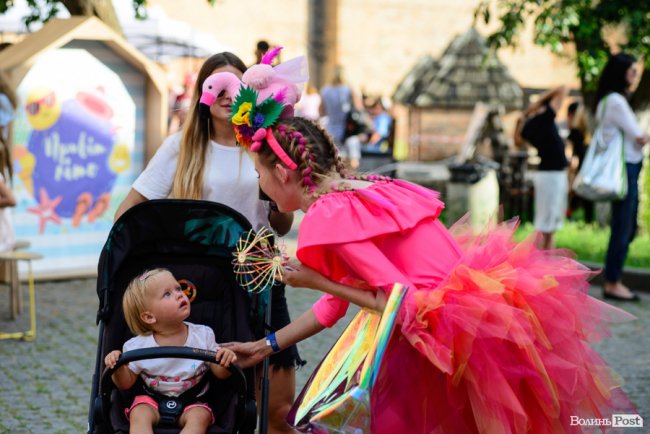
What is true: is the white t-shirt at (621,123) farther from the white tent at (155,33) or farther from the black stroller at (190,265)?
the white tent at (155,33)

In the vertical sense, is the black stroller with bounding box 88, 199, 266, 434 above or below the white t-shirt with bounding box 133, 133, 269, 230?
below

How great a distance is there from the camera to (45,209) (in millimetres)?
10555

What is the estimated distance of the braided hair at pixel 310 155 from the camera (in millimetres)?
3709

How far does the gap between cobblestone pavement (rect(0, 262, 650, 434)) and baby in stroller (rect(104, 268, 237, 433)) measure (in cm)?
197

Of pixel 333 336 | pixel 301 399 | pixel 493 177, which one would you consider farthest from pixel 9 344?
pixel 493 177

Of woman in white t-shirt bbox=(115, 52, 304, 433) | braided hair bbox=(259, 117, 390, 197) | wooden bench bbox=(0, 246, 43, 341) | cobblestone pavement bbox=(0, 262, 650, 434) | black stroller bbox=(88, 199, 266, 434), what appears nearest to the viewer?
braided hair bbox=(259, 117, 390, 197)

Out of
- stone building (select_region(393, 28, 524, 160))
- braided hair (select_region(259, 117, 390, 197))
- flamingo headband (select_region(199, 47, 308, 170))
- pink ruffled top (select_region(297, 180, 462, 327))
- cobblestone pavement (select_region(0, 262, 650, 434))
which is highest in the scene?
flamingo headband (select_region(199, 47, 308, 170))

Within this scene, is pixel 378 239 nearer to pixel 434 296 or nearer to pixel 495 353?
pixel 434 296

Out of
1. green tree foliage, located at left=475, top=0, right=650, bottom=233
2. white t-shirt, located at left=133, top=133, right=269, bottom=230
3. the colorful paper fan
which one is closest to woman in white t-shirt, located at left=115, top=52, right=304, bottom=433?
white t-shirt, located at left=133, top=133, right=269, bottom=230

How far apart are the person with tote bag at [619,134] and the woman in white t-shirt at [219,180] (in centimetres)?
540

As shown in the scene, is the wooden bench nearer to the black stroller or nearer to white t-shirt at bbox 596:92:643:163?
the black stroller

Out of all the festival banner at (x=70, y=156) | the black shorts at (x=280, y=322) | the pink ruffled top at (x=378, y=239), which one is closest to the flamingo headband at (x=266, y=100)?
the pink ruffled top at (x=378, y=239)

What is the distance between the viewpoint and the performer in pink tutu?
3.54 m

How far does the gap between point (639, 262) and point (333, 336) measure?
13.5ft
